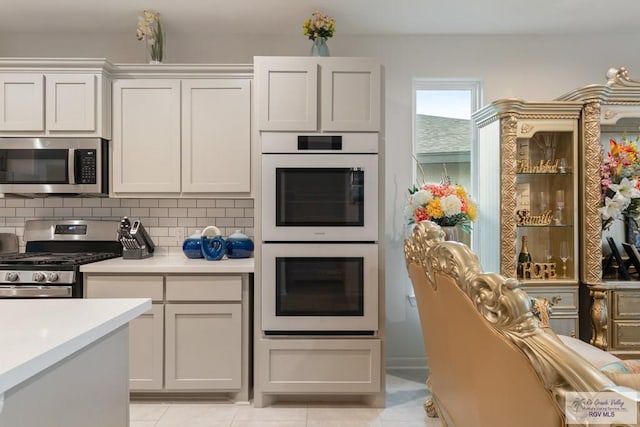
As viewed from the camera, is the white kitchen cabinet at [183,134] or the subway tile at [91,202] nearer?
the white kitchen cabinet at [183,134]

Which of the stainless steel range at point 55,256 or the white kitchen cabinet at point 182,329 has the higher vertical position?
the stainless steel range at point 55,256

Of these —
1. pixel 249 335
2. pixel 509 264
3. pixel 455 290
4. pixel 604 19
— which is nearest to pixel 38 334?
pixel 455 290

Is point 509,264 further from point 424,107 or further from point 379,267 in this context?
point 424,107

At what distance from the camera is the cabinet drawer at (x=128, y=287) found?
102 inches

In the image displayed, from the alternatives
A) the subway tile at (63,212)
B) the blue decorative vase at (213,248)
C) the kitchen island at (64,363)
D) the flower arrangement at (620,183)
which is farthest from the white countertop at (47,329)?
the flower arrangement at (620,183)

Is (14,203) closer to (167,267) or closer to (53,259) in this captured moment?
(53,259)

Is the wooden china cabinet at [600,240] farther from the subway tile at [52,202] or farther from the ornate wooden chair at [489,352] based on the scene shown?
the subway tile at [52,202]

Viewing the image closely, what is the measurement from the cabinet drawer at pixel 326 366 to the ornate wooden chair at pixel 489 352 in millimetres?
1014

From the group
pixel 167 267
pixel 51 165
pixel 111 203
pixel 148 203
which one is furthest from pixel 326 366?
pixel 51 165

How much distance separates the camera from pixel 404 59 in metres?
3.22

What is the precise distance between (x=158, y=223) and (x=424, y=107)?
7.27 feet

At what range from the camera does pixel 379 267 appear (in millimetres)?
2598

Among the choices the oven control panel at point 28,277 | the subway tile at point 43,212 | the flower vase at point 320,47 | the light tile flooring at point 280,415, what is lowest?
the light tile flooring at point 280,415

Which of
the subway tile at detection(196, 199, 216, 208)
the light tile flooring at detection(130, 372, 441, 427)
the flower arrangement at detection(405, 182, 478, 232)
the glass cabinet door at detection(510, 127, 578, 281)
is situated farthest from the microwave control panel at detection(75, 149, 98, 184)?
the glass cabinet door at detection(510, 127, 578, 281)
